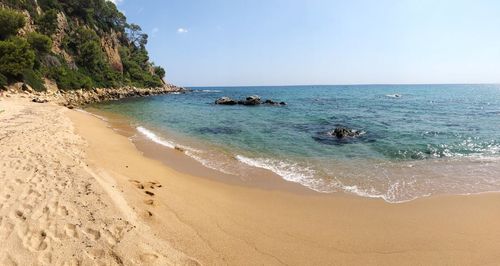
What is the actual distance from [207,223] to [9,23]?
48.6 m

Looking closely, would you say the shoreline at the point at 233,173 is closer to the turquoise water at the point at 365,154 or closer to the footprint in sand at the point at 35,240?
the turquoise water at the point at 365,154

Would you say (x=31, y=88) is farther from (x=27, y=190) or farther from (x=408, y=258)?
(x=408, y=258)

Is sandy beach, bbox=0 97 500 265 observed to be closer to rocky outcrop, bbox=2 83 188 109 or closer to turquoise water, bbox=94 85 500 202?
turquoise water, bbox=94 85 500 202

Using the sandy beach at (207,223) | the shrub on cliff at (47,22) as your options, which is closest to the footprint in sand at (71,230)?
the sandy beach at (207,223)

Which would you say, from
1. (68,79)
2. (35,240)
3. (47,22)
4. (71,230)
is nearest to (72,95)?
(68,79)

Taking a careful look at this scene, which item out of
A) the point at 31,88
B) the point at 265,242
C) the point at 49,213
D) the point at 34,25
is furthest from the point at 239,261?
the point at 34,25

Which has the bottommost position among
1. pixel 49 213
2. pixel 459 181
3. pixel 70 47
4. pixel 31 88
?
pixel 459 181

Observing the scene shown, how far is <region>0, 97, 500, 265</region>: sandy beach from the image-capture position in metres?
5.73

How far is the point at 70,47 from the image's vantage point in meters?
61.4

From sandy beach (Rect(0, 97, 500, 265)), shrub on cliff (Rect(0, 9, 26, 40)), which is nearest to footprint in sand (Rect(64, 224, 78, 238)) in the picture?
sandy beach (Rect(0, 97, 500, 265))

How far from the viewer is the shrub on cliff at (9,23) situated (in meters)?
40.7

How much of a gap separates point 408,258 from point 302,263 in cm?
213

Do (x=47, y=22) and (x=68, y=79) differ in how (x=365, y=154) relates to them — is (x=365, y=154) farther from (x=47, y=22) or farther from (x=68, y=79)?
(x=47, y=22)

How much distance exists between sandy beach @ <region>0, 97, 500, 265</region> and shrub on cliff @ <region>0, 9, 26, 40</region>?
4068 cm
